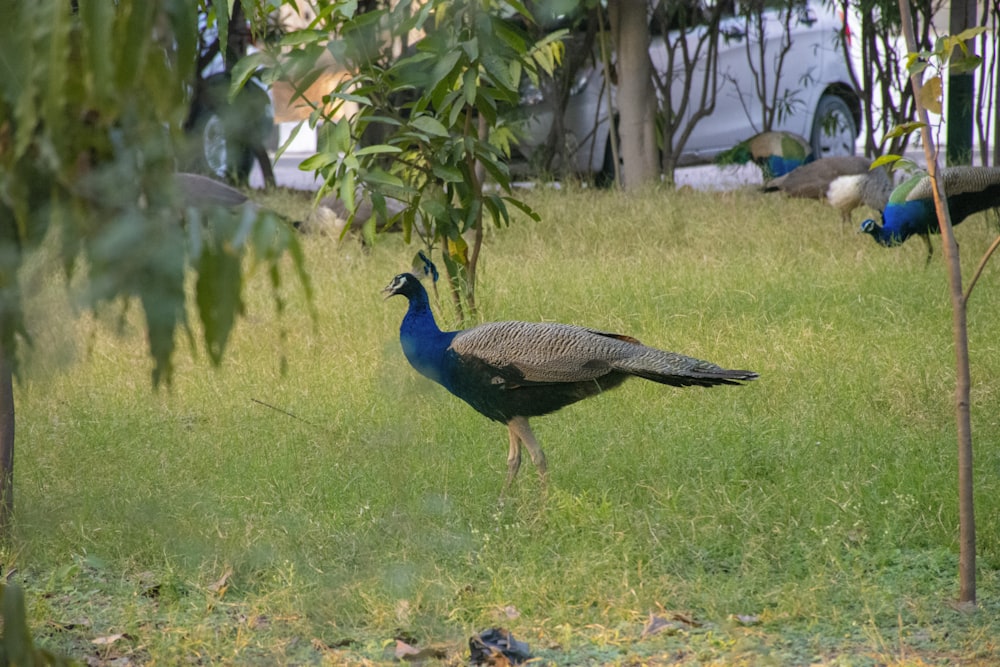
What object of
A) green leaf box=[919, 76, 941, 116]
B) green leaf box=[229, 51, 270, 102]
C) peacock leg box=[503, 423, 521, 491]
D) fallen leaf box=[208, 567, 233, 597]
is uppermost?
green leaf box=[229, 51, 270, 102]

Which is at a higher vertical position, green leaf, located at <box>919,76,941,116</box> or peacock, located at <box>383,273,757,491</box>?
green leaf, located at <box>919,76,941,116</box>

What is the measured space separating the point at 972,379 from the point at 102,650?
320 cm

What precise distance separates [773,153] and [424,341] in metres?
7.12

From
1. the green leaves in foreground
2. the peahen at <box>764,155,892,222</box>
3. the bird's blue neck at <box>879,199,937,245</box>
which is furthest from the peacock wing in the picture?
the peahen at <box>764,155,892,222</box>

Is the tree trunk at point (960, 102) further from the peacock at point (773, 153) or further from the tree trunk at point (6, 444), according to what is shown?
the tree trunk at point (6, 444)

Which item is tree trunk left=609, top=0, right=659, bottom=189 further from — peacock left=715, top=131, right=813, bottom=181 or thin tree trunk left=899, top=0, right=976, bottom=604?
thin tree trunk left=899, top=0, right=976, bottom=604

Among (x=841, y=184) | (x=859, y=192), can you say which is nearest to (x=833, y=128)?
(x=841, y=184)

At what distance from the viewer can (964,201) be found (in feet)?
20.5

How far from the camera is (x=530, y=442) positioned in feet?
12.2

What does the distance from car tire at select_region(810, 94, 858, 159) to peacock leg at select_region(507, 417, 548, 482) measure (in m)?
7.94

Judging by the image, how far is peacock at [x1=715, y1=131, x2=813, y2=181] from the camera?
10.2 m

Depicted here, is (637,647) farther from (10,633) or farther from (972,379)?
(972,379)

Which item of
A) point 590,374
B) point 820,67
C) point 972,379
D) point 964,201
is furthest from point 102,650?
point 820,67

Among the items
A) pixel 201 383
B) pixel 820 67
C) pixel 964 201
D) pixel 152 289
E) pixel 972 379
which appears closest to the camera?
pixel 152 289
